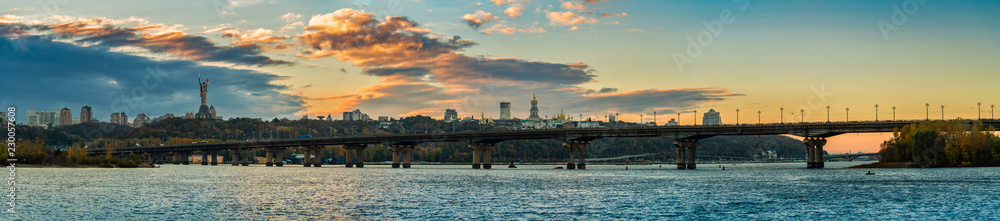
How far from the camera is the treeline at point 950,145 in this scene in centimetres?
14788

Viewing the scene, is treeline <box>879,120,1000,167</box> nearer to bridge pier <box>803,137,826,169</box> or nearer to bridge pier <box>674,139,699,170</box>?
bridge pier <box>803,137,826,169</box>

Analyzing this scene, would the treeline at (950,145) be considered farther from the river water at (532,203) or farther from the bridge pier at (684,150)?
the river water at (532,203)

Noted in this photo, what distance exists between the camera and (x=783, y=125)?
16500 centimetres

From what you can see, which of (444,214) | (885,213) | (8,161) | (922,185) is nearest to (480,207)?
(444,214)

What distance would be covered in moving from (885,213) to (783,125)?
10776 cm

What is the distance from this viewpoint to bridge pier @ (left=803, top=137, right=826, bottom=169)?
168 meters

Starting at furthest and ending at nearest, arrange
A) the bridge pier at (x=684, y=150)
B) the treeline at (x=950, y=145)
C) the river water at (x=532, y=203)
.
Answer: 1. the bridge pier at (x=684, y=150)
2. the treeline at (x=950, y=145)
3. the river water at (x=532, y=203)

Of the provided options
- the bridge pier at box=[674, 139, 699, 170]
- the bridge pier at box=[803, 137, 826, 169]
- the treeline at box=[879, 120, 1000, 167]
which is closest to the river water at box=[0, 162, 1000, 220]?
the treeline at box=[879, 120, 1000, 167]

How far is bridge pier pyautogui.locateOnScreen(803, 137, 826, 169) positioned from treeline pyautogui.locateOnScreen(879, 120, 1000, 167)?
1654 cm

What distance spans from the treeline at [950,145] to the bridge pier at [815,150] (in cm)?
1654

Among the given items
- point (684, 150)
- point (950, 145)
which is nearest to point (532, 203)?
point (950, 145)

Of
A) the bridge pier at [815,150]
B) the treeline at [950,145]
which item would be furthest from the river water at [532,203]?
the bridge pier at [815,150]

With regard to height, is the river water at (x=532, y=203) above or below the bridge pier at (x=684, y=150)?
below

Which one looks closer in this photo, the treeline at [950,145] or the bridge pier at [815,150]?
the treeline at [950,145]
